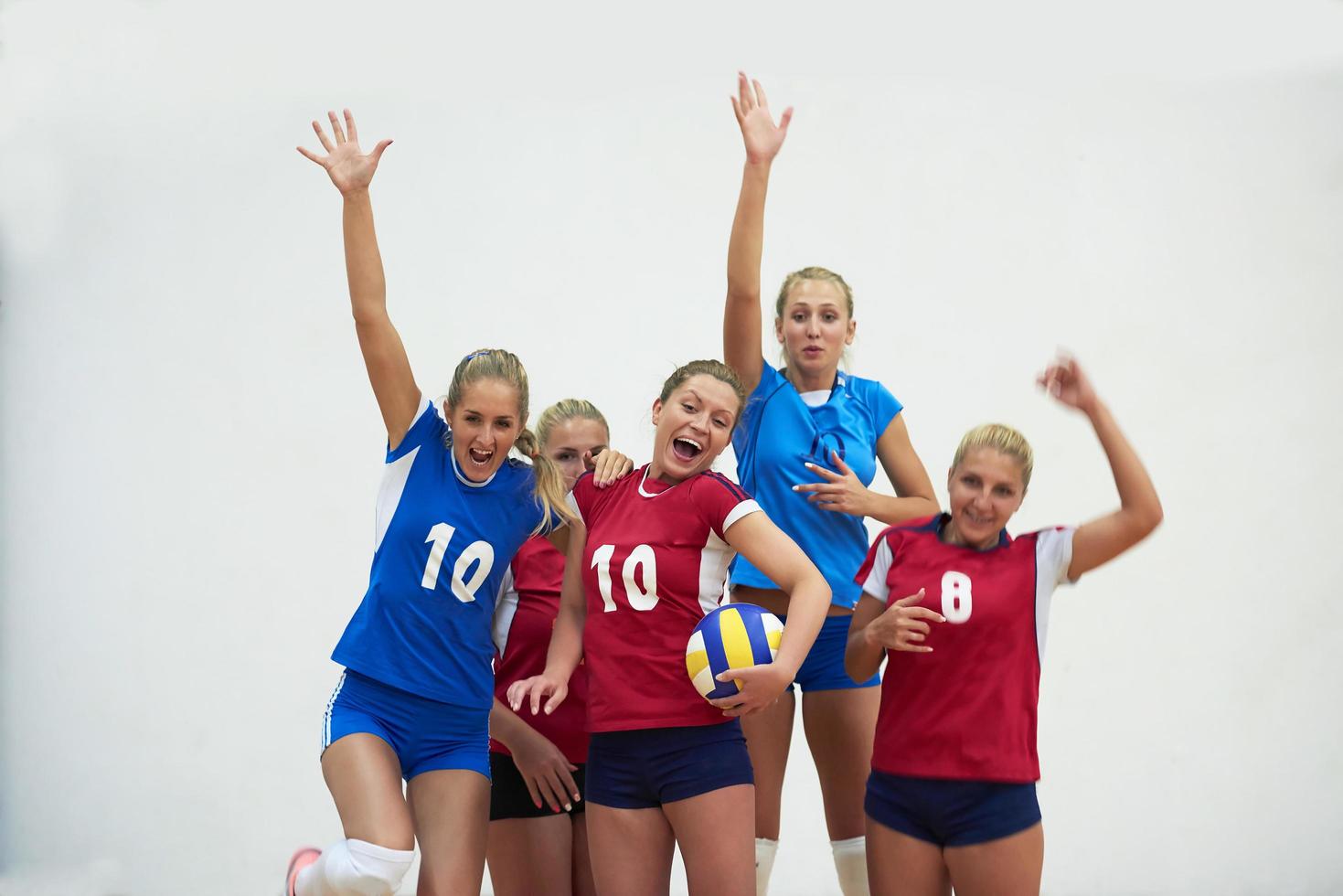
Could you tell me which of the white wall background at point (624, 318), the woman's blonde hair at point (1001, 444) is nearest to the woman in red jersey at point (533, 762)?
the woman's blonde hair at point (1001, 444)

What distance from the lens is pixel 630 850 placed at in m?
2.01

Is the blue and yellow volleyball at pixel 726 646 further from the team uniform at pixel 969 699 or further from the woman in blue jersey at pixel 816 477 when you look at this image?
the woman in blue jersey at pixel 816 477

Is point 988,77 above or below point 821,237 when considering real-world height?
above

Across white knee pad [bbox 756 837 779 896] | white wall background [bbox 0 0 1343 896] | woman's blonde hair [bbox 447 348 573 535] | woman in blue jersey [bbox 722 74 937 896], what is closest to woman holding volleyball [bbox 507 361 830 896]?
woman's blonde hair [bbox 447 348 573 535]

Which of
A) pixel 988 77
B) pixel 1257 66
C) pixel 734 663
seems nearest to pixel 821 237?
pixel 988 77

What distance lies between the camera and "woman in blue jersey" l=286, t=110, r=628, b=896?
7.15ft

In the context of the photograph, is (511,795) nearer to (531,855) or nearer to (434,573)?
(531,855)

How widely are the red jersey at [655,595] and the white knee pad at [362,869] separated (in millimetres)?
399

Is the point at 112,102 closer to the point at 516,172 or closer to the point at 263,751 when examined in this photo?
the point at 516,172

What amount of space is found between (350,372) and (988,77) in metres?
2.65

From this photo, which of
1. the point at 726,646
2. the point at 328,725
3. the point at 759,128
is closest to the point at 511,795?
the point at 328,725

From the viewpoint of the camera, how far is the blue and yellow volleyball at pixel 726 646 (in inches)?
76.5

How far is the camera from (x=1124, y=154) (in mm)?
4598

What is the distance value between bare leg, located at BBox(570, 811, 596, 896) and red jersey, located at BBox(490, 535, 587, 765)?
0.42 feet
